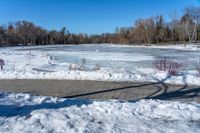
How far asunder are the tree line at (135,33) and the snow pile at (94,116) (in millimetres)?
80352

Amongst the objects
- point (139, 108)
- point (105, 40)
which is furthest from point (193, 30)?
point (139, 108)

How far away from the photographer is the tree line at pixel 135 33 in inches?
3418

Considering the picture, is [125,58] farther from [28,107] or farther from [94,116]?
[94,116]

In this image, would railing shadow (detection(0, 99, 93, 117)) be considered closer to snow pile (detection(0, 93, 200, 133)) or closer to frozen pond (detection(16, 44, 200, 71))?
snow pile (detection(0, 93, 200, 133))

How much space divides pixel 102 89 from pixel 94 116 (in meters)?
2.94

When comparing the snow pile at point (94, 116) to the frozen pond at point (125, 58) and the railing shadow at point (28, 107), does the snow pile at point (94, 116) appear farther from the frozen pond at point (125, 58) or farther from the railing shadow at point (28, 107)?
the frozen pond at point (125, 58)

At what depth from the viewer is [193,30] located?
277ft

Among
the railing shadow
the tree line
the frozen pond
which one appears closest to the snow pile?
the railing shadow

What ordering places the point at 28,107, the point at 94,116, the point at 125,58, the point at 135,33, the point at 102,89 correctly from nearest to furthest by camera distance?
the point at 94,116 → the point at 28,107 → the point at 102,89 → the point at 125,58 → the point at 135,33

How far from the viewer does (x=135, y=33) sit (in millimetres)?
99438

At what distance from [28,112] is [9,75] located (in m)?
5.70

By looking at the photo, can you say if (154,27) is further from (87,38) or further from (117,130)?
(117,130)

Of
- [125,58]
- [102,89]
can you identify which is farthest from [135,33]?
[102,89]

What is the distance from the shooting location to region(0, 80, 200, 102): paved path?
6.84 m
